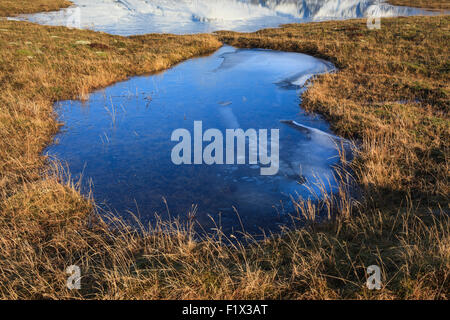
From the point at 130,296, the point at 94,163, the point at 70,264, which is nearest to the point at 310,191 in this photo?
the point at 130,296

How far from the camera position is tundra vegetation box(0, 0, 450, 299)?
12.7 feet

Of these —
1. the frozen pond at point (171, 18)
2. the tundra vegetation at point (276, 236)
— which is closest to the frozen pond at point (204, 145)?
the tundra vegetation at point (276, 236)

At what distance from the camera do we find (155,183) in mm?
7781

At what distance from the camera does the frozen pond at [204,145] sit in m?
7.00

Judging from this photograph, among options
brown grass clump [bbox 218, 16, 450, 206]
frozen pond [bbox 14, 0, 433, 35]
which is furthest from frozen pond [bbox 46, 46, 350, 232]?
frozen pond [bbox 14, 0, 433, 35]

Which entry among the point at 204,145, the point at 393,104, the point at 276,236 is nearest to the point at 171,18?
the point at 393,104

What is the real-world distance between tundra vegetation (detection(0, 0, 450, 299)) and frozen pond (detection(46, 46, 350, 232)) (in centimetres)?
64

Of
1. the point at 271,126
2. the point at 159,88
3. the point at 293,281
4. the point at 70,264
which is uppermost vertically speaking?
the point at 159,88

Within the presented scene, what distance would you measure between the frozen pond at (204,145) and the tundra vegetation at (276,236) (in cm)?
64

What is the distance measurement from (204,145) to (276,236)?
4.91 m

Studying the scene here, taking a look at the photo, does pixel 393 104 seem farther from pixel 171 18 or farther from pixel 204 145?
pixel 171 18

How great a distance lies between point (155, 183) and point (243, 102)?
7668 mm

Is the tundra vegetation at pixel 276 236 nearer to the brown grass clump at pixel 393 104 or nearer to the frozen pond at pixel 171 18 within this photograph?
the brown grass clump at pixel 393 104
